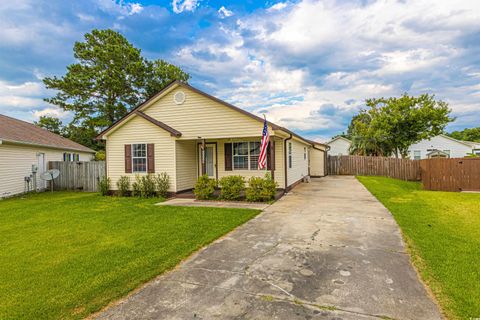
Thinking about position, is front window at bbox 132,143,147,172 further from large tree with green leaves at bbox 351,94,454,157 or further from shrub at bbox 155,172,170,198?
large tree with green leaves at bbox 351,94,454,157

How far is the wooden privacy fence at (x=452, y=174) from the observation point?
1287 cm

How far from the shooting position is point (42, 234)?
5.92 m

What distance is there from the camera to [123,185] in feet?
39.0

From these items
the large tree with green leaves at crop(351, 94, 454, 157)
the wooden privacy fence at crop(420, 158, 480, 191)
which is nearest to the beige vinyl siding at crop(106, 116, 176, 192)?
Answer: the wooden privacy fence at crop(420, 158, 480, 191)

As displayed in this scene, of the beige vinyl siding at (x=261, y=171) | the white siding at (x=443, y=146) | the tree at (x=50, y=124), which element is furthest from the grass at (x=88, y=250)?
the tree at (x=50, y=124)

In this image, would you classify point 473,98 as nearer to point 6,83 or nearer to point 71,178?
point 71,178

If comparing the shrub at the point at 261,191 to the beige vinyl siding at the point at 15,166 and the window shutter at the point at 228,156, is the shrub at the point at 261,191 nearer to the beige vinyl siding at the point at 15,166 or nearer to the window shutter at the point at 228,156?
the window shutter at the point at 228,156

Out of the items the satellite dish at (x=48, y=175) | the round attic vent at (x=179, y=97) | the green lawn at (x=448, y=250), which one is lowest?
the green lawn at (x=448, y=250)

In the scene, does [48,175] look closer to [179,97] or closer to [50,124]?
[179,97]

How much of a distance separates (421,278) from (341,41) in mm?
11768

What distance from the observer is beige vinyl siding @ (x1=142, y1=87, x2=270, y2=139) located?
35.3ft

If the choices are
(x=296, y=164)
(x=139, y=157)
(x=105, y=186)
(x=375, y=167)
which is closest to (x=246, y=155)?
(x=296, y=164)

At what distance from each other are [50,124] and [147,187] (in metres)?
30.2

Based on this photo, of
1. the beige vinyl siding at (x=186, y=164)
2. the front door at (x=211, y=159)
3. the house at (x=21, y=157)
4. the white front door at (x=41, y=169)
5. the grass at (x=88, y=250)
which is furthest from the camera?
the white front door at (x=41, y=169)
